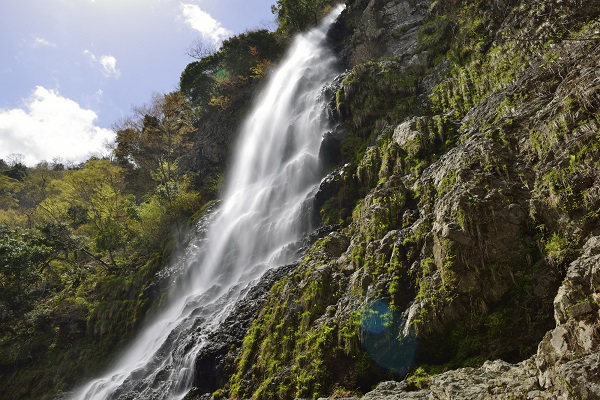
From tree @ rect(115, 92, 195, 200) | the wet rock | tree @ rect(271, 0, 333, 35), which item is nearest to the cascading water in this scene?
the wet rock

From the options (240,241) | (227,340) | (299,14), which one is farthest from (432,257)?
(299,14)

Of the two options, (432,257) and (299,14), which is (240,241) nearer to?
(432,257)

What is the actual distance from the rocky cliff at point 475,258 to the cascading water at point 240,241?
2742 millimetres

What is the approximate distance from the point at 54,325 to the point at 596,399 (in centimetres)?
2393

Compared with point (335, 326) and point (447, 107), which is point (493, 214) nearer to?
point (335, 326)

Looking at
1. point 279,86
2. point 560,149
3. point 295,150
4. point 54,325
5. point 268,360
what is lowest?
point 268,360

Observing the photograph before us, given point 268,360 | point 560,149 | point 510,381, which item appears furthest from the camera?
point 268,360

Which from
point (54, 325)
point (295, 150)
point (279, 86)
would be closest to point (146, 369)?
point (54, 325)

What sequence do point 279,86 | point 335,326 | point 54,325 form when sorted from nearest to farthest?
point 335,326 < point 54,325 < point 279,86

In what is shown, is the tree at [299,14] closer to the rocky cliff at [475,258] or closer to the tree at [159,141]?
the tree at [159,141]

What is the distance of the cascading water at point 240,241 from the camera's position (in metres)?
13.1

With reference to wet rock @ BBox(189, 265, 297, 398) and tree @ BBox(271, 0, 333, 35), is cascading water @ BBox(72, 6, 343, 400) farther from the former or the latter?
tree @ BBox(271, 0, 333, 35)

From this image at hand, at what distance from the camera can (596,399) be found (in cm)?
349

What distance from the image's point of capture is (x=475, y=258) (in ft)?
23.6
